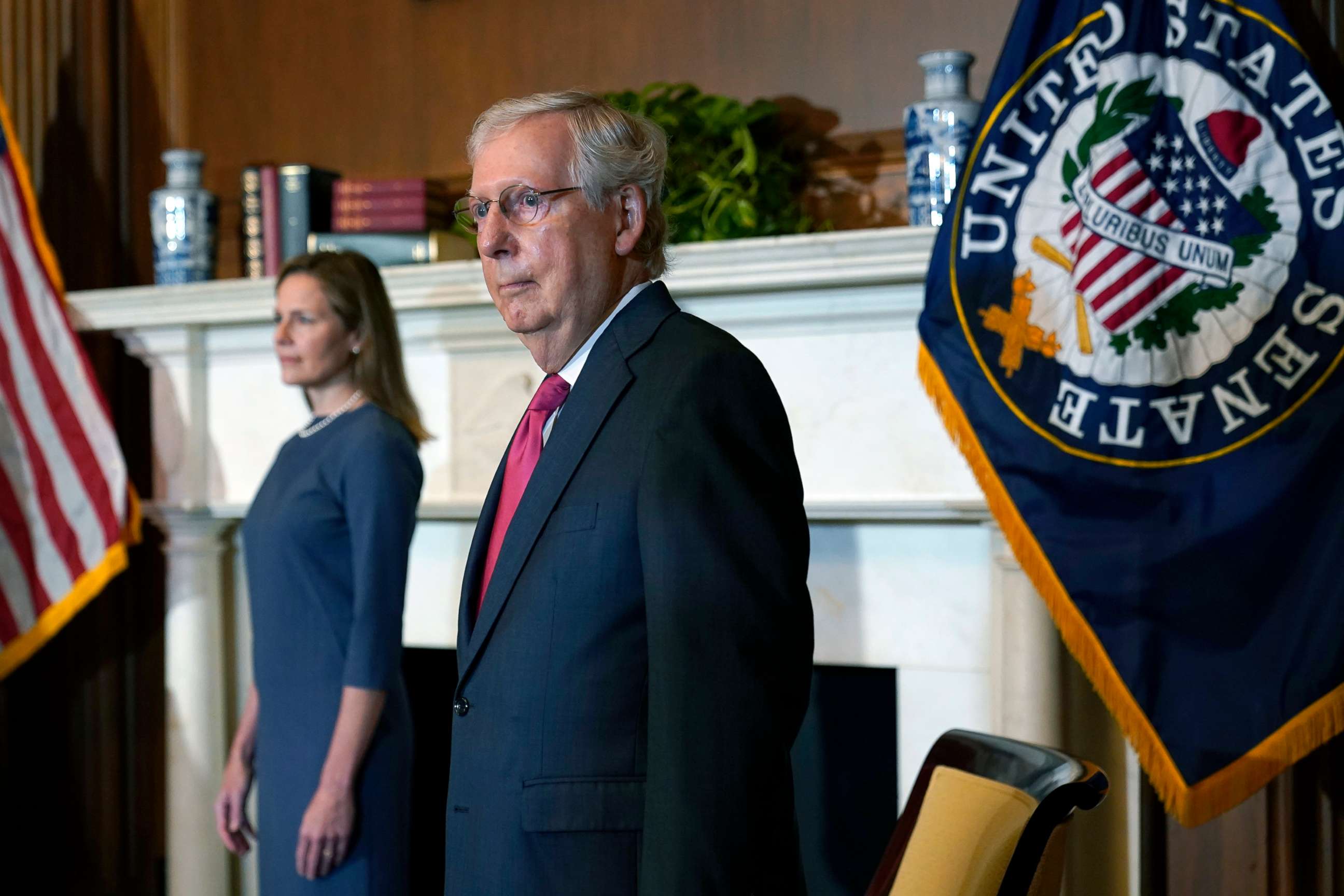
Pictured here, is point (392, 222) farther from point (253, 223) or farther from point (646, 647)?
point (646, 647)

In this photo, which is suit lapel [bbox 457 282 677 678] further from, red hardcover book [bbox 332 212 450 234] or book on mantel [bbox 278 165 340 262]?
book on mantel [bbox 278 165 340 262]

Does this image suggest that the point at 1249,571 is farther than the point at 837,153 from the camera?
No

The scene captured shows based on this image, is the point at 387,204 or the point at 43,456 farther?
the point at 43,456

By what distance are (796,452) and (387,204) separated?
1200mm

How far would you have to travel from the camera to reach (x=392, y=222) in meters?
3.20

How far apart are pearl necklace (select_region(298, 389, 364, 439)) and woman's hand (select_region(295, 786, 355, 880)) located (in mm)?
649

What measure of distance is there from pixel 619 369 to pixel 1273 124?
171cm

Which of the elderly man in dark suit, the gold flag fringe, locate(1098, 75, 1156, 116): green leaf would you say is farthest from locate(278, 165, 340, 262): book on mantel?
the elderly man in dark suit

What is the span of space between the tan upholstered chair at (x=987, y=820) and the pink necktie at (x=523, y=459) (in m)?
0.62

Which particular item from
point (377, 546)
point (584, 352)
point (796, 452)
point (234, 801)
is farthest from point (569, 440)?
point (234, 801)

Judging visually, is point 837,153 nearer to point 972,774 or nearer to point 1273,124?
point 1273,124

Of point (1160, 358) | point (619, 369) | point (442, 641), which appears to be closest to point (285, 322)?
point (442, 641)

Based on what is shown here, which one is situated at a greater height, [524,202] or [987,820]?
[524,202]

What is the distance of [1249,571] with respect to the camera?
2.42 metres
